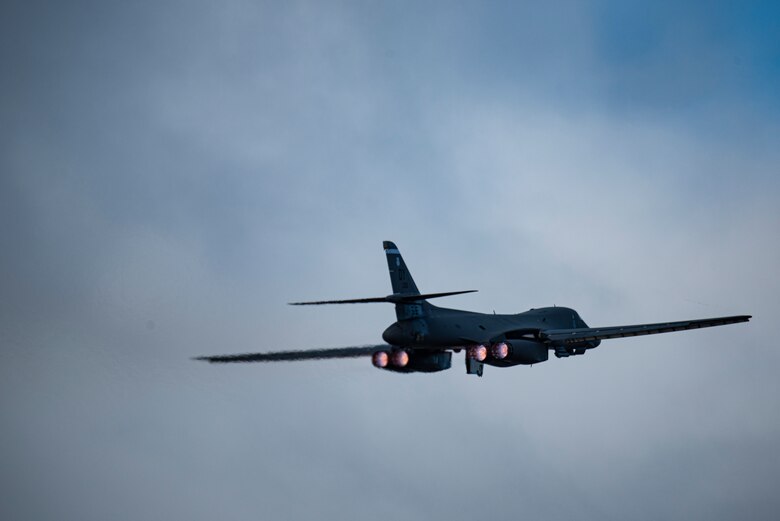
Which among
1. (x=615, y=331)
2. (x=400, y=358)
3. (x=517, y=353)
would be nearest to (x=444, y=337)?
(x=400, y=358)

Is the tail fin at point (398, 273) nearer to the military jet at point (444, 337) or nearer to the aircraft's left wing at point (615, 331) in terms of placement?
the military jet at point (444, 337)

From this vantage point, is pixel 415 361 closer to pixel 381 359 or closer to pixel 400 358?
pixel 400 358

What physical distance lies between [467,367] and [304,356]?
859 centimetres

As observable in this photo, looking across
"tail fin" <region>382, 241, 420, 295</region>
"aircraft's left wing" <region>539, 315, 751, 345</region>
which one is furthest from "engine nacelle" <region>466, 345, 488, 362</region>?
"aircraft's left wing" <region>539, 315, 751, 345</region>

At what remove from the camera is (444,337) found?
1895 inches

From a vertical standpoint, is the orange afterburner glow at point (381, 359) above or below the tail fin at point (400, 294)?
below

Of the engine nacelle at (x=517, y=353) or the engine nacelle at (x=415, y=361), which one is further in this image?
the engine nacelle at (x=517, y=353)

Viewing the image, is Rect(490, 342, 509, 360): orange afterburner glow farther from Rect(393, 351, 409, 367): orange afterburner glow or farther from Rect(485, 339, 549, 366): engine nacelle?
Rect(393, 351, 409, 367): orange afterburner glow

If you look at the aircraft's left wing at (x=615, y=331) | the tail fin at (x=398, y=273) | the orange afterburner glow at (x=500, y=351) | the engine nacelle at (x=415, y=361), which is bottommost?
the engine nacelle at (x=415, y=361)

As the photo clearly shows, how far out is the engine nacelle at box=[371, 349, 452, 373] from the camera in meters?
49.1

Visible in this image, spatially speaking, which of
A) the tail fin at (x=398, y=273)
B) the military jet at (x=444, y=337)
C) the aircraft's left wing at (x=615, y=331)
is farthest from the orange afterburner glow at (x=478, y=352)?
the aircraft's left wing at (x=615, y=331)

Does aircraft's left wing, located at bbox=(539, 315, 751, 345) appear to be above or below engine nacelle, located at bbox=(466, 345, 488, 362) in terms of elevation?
above

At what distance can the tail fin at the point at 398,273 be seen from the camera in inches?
1940

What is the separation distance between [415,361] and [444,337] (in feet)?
8.97
